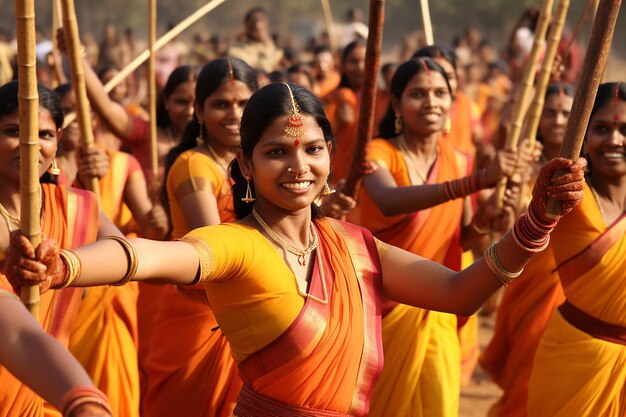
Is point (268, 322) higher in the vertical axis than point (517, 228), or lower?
lower

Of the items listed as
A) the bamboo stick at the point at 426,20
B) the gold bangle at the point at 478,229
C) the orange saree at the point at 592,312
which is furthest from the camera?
the bamboo stick at the point at 426,20

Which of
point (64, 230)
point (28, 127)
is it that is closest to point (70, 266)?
point (28, 127)

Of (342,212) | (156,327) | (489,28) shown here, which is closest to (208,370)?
(156,327)

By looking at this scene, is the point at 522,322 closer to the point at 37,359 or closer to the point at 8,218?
the point at 8,218

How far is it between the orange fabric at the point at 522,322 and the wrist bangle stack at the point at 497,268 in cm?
281

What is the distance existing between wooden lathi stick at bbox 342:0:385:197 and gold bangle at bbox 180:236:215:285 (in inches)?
44.4

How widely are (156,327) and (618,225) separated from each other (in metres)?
2.16

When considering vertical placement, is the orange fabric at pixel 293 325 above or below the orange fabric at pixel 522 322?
above

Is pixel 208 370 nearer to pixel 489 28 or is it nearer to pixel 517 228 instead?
pixel 517 228

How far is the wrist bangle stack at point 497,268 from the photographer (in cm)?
336

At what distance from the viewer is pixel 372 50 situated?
4.10 m

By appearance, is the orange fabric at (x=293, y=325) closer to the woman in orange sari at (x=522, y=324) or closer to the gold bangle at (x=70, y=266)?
the gold bangle at (x=70, y=266)

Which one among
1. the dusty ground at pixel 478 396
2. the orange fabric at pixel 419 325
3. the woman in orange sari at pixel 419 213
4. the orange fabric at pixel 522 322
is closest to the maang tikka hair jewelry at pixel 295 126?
the orange fabric at pixel 419 325

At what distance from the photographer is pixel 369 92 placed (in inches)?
168
